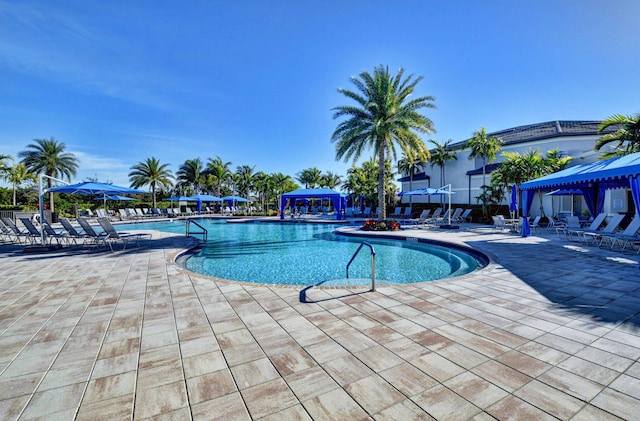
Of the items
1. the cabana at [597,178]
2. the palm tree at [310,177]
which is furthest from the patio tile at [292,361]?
the palm tree at [310,177]

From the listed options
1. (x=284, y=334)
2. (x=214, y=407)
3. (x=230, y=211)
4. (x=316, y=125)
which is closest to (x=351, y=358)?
(x=284, y=334)

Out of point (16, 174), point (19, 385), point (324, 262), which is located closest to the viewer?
point (19, 385)

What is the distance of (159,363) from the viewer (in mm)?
2723

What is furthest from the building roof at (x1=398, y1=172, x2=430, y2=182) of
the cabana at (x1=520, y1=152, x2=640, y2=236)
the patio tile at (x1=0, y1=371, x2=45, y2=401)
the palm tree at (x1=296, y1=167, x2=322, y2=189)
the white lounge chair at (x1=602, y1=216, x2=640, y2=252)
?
the patio tile at (x1=0, y1=371, x2=45, y2=401)

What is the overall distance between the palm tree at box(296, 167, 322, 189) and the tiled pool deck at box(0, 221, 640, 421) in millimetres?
43150

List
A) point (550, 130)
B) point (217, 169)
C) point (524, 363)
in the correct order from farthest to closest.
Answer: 1. point (217, 169)
2. point (550, 130)
3. point (524, 363)

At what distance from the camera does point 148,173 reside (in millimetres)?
36375

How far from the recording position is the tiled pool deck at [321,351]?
2113 mm

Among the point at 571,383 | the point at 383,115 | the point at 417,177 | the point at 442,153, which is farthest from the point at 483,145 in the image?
the point at 571,383

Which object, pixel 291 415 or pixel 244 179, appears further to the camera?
pixel 244 179

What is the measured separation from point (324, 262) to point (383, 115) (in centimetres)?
986

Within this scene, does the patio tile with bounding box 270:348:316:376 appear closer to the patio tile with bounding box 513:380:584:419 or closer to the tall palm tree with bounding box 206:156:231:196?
the patio tile with bounding box 513:380:584:419

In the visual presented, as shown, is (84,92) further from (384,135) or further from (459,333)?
(459,333)

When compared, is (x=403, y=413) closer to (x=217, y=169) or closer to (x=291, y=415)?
(x=291, y=415)
